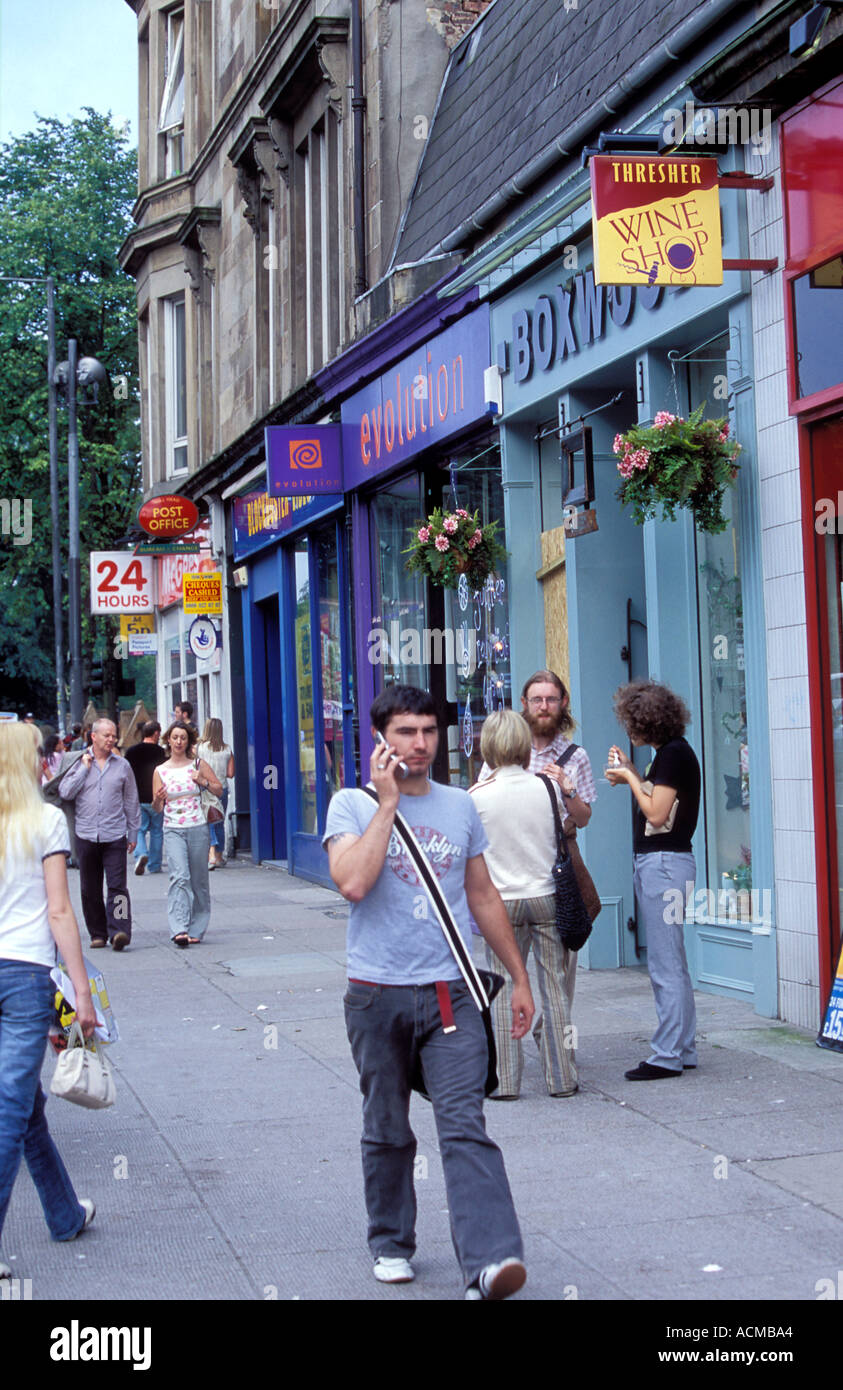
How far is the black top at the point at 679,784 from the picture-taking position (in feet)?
24.4

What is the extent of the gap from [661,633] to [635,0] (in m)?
4.11

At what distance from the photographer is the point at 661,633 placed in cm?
972

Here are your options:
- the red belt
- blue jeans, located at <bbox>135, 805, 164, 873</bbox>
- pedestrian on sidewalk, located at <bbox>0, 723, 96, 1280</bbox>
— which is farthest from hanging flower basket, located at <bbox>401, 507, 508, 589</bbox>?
blue jeans, located at <bbox>135, 805, 164, 873</bbox>

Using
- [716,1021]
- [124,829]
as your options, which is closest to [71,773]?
[124,829]

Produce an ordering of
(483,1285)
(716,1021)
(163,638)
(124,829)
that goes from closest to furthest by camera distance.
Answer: (483,1285) < (716,1021) < (124,829) < (163,638)

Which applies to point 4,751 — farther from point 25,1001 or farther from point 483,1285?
point 483,1285

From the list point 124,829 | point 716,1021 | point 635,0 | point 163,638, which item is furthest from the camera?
point 163,638

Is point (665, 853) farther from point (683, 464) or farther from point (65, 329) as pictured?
point (65, 329)

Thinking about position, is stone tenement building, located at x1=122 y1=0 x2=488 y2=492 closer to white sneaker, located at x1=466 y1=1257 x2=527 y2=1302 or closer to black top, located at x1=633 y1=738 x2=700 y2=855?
black top, located at x1=633 y1=738 x2=700 y2=855

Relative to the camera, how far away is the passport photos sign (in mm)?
8484

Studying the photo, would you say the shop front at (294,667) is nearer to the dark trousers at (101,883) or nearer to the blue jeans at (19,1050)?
the dark trousers at (101,883)

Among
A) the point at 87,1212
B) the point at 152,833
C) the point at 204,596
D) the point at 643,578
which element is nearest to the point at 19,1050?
the point at 87,1212

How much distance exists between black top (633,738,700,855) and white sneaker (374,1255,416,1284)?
3.08 meters

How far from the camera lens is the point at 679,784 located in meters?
7.43
